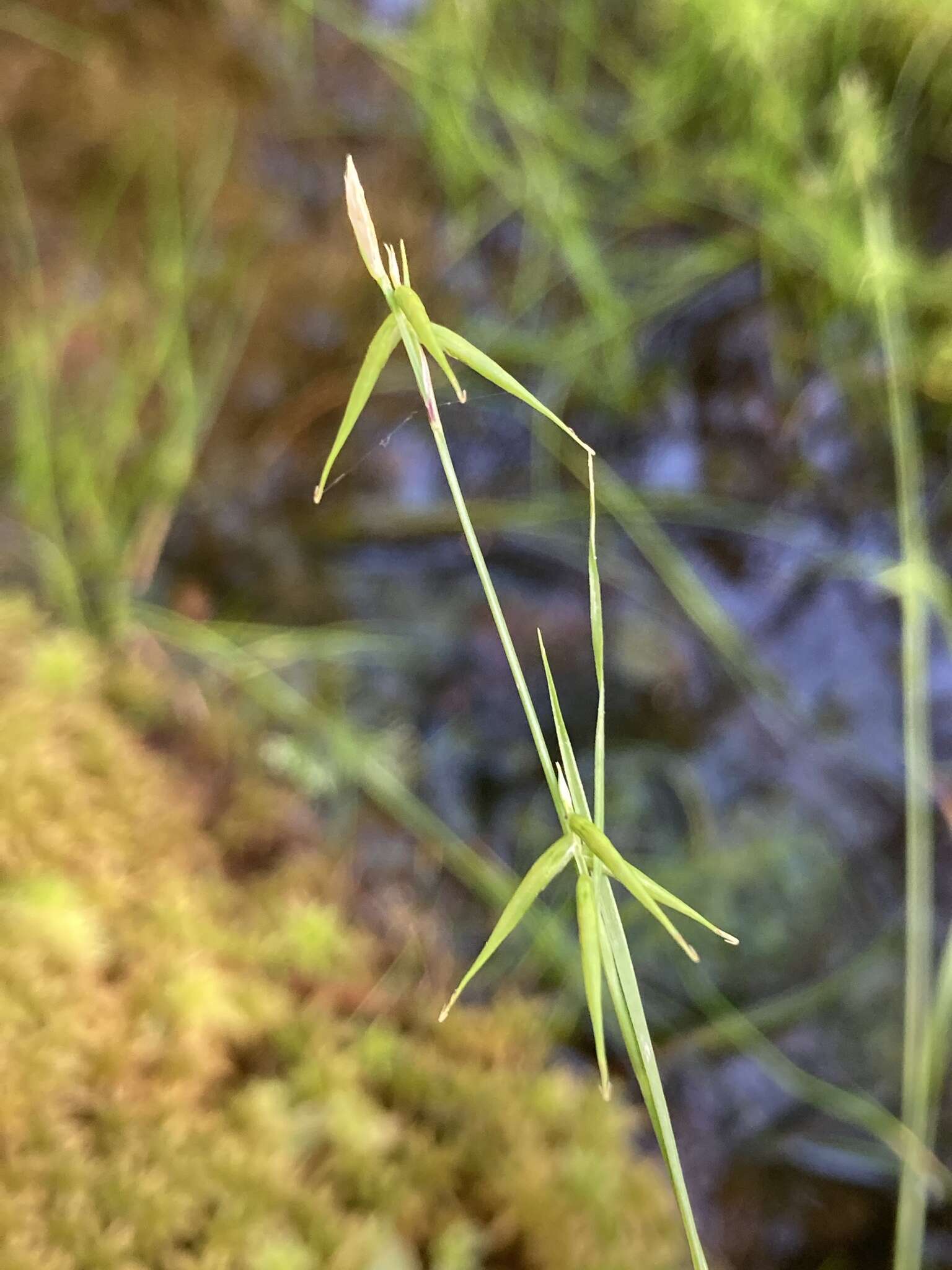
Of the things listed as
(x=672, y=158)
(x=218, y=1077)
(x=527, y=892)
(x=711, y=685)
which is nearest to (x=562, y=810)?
(x=527, y=892)

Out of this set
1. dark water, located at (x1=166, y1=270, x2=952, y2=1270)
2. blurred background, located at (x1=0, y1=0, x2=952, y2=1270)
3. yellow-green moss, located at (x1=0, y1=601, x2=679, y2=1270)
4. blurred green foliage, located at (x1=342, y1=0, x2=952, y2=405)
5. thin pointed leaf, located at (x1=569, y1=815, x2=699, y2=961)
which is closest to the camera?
thin pointed leaf, located at (x1=569, y1=815, x2=699, y2=961)

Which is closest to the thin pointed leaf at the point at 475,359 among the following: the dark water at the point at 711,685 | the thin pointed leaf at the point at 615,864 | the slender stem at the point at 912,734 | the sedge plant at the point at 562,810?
the sedge plant at the point at 562,810

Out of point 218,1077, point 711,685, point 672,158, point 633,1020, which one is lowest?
point 218,1077

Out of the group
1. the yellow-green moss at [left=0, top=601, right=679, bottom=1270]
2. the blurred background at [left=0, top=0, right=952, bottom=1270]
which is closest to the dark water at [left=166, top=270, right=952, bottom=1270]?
the blurred background at [left=0, top=0, right=952, bottom=1270]

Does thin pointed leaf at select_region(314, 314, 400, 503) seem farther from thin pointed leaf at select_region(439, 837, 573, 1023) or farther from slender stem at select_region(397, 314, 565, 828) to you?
thin pointed leaf at select_region(439, 837, 573, 1023)

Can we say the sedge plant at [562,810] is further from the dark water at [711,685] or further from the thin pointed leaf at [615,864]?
the dark water at [711,685]

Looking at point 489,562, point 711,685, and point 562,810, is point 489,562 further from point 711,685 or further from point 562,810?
point 562,810
